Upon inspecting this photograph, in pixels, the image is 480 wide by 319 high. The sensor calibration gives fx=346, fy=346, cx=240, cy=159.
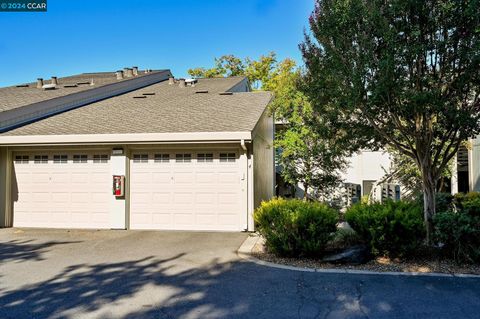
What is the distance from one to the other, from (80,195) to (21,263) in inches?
141

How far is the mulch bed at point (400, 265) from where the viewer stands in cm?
550

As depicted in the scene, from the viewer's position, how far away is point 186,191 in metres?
9.23

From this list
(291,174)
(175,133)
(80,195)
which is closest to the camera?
(175,133)

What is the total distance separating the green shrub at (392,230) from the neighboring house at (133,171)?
345 cm

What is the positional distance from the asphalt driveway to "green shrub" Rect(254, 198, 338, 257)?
591 mm

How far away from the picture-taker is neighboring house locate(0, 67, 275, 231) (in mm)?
8914

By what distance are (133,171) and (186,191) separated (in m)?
1.58

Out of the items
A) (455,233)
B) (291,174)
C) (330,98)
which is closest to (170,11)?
(291,174)

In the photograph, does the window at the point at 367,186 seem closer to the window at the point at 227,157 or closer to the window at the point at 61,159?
the window at the point at 227,157

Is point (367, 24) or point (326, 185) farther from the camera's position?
point (326, 185)

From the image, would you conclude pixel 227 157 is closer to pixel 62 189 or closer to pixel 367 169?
pixel 62 189

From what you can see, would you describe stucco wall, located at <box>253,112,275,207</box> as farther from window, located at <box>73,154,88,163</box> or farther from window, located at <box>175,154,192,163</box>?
window, located at <box>73,154,88,163</box>

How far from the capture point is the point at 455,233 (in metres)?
5.55

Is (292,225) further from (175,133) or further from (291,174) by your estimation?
(291,174)
